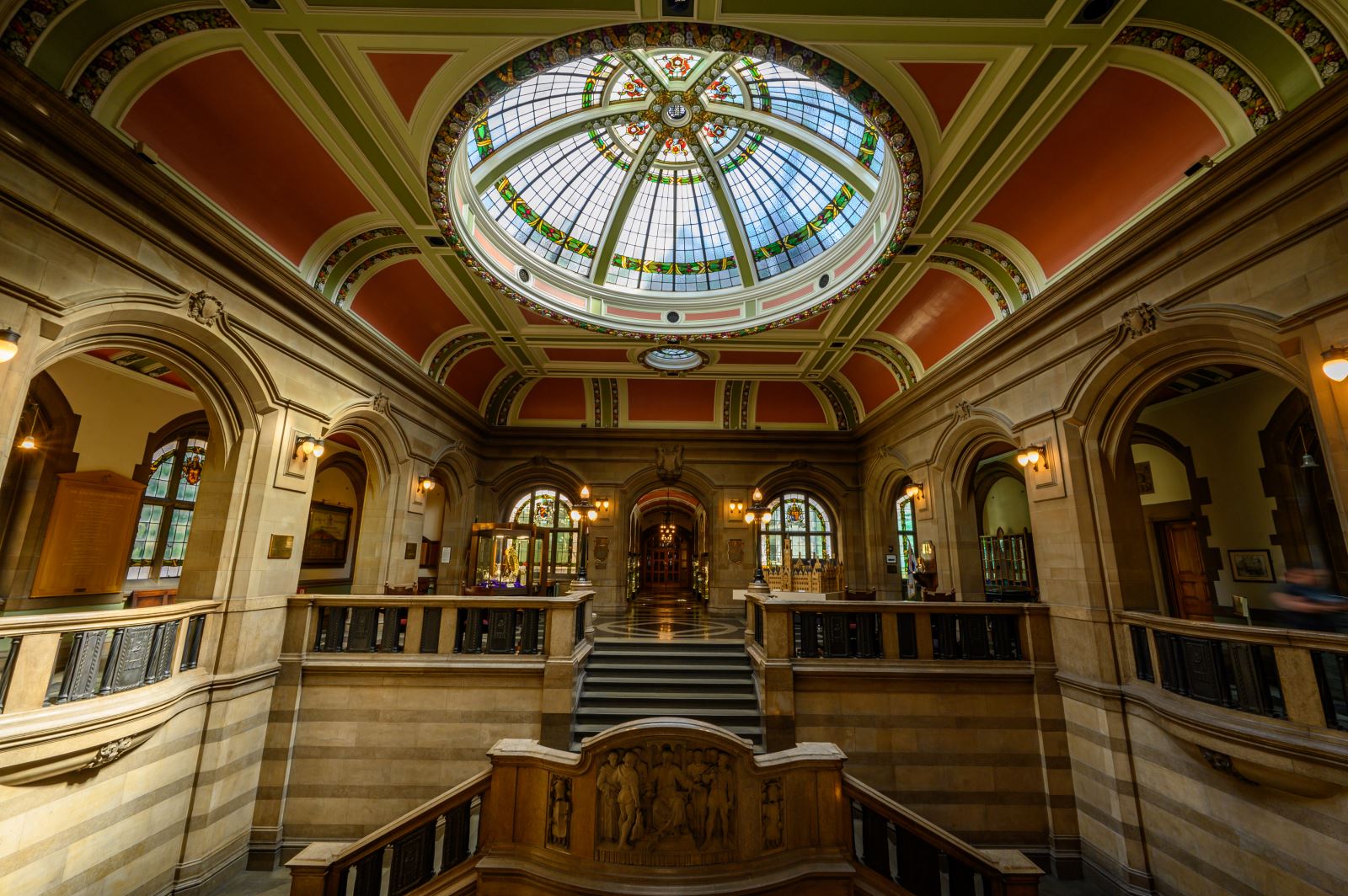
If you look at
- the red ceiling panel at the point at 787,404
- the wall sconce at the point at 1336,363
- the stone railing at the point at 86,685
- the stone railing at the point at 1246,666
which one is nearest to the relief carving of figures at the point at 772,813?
the stone railing at the point at 1246,666

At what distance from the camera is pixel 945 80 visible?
18.7 feet

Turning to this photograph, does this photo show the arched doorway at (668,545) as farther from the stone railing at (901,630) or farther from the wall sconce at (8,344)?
the wall sconce at (8,344)

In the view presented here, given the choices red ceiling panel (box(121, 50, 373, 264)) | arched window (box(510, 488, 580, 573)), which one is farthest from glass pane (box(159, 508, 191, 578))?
arched window (box(510, 488, 580, 573))

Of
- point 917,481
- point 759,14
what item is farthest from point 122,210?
point 917,481

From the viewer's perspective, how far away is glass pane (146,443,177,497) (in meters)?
9.84

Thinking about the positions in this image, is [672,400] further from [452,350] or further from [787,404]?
[452,350]

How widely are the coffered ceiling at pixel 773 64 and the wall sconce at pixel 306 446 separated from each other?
2.00 metres

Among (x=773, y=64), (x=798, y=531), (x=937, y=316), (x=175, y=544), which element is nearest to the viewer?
(x=773, y=64)

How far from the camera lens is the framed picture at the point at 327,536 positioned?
43.4 ft

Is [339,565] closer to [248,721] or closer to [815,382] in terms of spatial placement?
[248,721]

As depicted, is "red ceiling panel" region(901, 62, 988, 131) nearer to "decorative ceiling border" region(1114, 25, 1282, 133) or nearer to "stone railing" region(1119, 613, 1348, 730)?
"decorative ceiling border" region(1114, 25, 1282, 133)

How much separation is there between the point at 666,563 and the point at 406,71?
22789mm

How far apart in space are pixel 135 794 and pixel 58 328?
4.51 metres

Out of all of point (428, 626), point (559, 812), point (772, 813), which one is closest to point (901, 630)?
point (772, 813)
